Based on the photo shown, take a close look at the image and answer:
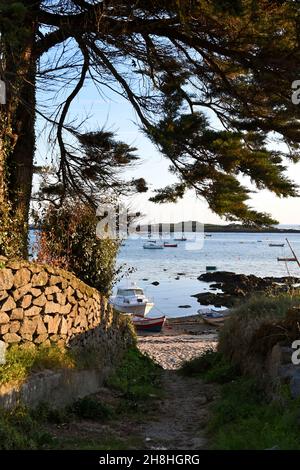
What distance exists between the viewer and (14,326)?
7.02 meters

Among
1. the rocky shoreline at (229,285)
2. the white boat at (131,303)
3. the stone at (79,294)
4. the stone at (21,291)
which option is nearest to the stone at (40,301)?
the stone at (21,291)

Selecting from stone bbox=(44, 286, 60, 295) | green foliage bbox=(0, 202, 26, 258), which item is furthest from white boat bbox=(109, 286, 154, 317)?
stone bbox=(44, 286, 60, 295)

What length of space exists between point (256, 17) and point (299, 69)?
46.4 inches

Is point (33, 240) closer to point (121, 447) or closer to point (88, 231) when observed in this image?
point (88, 231)

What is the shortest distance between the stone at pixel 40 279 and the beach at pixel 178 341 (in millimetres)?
6079

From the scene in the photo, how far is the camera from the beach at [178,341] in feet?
48.1

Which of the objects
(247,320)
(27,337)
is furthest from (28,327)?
(247,320)

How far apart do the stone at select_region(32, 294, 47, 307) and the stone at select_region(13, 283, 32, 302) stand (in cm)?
22

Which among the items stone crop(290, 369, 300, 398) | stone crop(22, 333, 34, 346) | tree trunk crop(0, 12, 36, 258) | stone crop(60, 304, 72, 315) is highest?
tree trunk crop(0, 12, 36, 258)

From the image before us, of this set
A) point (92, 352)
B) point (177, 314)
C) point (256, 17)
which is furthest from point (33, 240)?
point (177, 314)

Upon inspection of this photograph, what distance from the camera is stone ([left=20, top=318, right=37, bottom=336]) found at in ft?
23.5

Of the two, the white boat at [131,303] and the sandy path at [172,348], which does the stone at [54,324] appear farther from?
the white boat at [131,303]

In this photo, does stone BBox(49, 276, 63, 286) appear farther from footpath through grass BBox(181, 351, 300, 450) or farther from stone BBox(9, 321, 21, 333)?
footpath through grass BBox(181, 351, 300, 450)

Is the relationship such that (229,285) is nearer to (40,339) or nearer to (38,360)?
(40,339)
